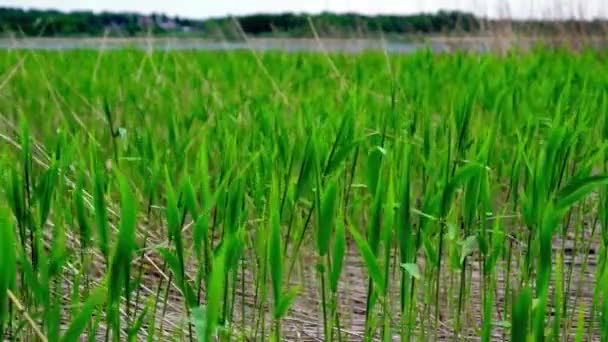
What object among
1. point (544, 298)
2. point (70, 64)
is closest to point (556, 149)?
point (544, 298)

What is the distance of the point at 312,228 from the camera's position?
A: 1.67 meters

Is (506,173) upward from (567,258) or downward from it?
upward

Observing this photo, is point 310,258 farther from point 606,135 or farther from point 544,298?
point 544,298

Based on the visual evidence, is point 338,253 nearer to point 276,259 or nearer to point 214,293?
point 276,259

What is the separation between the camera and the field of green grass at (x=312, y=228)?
3.53 feet

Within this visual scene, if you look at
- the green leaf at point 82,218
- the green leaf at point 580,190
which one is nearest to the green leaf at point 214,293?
the green leaf at point 82,218

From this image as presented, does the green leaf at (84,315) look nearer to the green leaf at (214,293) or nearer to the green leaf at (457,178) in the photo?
the green leaf at (214,293)

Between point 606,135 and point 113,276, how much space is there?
4.34 ft

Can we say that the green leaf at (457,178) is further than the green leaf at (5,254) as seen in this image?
Yes

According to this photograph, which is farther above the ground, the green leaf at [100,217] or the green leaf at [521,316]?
the green leaf at [100,217]

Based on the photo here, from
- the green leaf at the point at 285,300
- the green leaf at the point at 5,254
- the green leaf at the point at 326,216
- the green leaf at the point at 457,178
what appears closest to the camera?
the green leaf at the point at 5,254

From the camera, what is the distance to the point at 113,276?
1.02 m

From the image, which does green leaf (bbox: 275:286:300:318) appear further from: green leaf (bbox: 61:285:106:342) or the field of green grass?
green leaf (bbox: 61:285:106:342)

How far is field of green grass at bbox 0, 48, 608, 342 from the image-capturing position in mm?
1075
